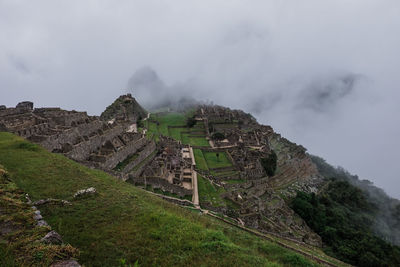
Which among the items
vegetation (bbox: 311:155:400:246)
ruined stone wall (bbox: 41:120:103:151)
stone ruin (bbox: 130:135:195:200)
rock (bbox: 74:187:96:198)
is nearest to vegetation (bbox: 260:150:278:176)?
stone ruin (bbox: 130:135:195:200)

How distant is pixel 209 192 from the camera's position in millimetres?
33438

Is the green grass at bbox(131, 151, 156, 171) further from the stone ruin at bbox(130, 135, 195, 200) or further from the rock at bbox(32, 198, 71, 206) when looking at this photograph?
the rock at bbox(32, 198, 71, 206)

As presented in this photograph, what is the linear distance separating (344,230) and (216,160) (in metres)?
25.1

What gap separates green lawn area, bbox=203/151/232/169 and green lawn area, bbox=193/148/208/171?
1002mm

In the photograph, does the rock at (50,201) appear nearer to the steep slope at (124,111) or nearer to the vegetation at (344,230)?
the vegetation at (344,230)

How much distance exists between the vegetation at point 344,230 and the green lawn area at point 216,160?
46.9ft

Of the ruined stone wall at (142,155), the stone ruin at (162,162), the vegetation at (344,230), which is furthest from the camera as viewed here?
the vegetation at (344,230)

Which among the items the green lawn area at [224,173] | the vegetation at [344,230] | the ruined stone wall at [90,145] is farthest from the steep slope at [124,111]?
the vegetation at [344,230]

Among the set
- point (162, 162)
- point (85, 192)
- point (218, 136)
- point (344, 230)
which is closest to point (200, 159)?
point (162, 162)

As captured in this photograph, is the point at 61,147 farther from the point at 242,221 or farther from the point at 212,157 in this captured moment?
the point at 212,157

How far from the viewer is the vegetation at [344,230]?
33.9 m

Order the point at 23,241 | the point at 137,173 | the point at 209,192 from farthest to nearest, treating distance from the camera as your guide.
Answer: the point at 209,192 < the point at 137,173 < the point at 23,241

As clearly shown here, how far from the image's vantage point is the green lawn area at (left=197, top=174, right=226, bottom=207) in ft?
101

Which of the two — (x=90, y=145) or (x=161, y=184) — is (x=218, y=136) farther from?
(x=90, y=145)
